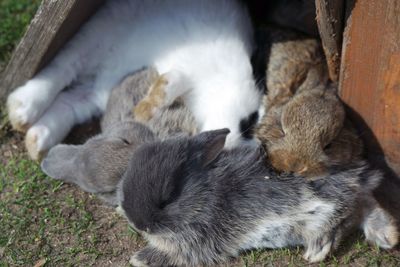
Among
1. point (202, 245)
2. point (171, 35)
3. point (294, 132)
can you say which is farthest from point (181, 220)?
point (171, 35)

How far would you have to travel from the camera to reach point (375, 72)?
9.54ft

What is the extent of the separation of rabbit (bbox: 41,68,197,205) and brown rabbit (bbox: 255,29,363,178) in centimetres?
47

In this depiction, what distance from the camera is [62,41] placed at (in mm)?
3561

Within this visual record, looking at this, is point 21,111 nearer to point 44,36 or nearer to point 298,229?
point 44,36

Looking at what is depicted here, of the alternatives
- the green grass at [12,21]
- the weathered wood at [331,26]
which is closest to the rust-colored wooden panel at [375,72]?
the weathered wood at [331,26]

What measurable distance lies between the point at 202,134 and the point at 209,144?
0.22 ft

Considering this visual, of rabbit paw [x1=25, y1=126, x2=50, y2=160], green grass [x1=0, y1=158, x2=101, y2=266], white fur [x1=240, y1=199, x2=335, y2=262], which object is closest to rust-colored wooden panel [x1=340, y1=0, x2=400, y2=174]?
white fur [x1=240, y1=199, x2=335, y2=262]

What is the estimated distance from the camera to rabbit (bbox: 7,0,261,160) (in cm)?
337

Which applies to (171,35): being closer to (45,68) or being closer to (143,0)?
(143,0)

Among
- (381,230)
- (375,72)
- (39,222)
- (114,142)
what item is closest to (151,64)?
(114,142)

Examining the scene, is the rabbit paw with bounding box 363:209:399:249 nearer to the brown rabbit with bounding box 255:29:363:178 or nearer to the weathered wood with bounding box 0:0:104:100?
the brown rabbit with bounding box 255:29:363:178

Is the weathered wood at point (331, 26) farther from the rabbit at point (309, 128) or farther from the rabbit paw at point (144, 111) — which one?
the rabbit paw at point (144, 111)

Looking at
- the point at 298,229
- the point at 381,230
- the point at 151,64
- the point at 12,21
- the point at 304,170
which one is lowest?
the point at 381,230

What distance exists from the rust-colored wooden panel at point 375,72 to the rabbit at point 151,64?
0.57 meters
